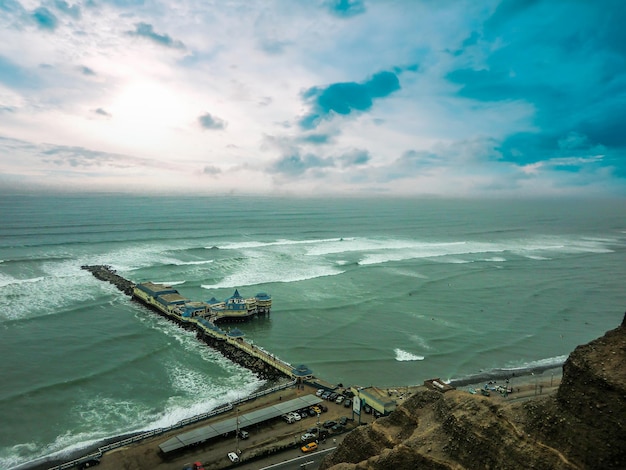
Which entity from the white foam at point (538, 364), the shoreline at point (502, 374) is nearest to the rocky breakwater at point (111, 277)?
the shoreline at point (502, 374)

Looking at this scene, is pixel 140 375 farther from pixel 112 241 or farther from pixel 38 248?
pixel 112 241

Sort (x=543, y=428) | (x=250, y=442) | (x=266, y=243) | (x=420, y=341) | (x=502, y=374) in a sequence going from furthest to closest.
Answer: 1. (x=266, y=243)
2. (x=420, y=341)
3. (x=502, y=374)
4. (x=250, y=442)
5. (x=543, y=428)

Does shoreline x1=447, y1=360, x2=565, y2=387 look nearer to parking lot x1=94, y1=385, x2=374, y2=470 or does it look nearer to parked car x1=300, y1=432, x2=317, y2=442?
parking lot x1=94, y1=385, x2=374, y2=470

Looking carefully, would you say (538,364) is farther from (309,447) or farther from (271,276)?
(271,276)

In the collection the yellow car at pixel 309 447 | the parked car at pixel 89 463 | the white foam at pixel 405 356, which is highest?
the white foam at pixel 405 356

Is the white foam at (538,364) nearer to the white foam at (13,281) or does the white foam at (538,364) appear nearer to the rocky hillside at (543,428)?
the rocky hillside at (543,428)

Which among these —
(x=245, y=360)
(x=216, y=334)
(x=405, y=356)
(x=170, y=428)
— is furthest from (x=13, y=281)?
(x=405, y=356)
